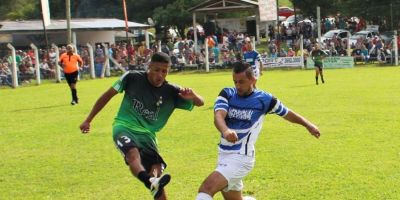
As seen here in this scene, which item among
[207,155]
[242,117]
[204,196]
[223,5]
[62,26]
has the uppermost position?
[223,5]

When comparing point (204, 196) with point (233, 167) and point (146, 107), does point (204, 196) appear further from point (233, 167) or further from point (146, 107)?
point (146, 107)

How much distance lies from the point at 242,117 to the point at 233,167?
1.62 feet

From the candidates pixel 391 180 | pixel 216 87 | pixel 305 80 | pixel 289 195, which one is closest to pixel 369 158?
pixel 391 180

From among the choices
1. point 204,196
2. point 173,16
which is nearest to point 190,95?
point 204,196

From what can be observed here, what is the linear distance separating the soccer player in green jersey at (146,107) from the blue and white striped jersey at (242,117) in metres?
0.66

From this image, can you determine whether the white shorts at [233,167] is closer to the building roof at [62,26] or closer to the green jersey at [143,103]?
the green jersey at [143,103]

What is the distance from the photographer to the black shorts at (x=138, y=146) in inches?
249

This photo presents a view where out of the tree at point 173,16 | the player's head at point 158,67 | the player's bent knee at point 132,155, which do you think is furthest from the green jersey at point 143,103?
the tree at point 173,16

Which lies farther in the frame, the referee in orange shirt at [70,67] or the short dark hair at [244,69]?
the referee in orange shirt at [70,67]

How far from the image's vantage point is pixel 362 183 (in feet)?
26.1

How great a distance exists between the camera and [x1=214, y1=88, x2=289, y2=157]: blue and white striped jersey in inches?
235

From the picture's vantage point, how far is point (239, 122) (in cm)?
601

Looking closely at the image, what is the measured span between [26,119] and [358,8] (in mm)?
35571

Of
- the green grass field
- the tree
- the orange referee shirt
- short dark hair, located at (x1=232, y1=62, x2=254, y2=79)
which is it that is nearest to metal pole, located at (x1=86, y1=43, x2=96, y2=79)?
the orange referee shirt
